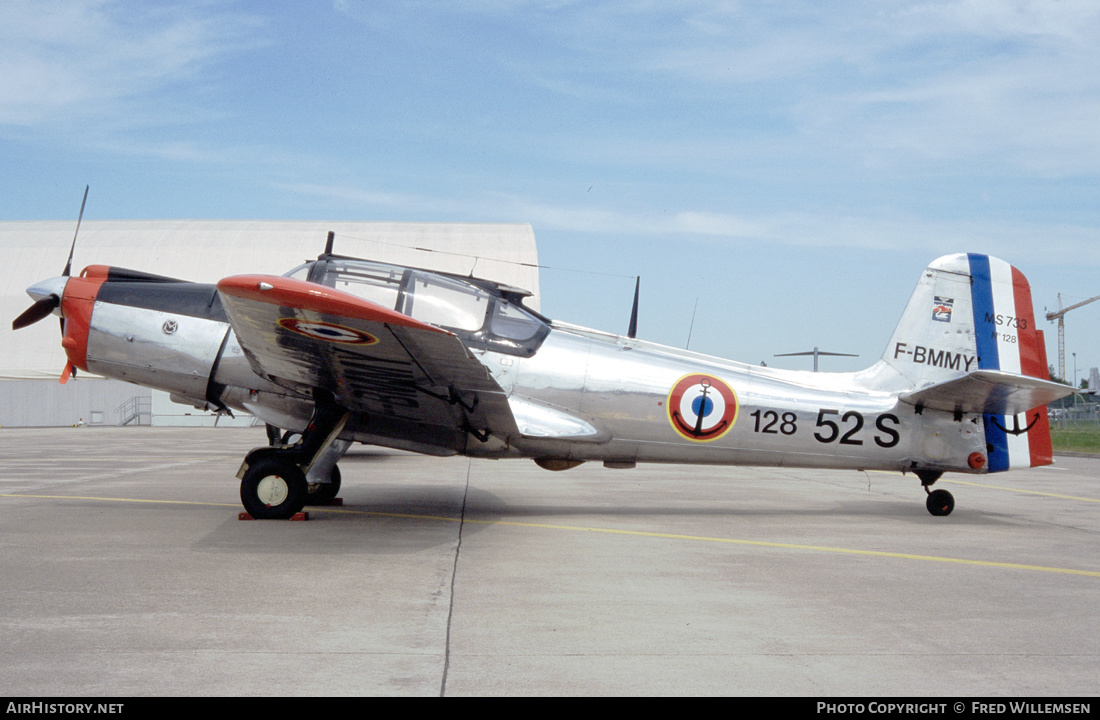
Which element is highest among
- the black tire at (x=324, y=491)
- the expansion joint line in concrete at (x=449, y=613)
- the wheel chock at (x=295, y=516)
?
the black tire at (x=324, y=491)

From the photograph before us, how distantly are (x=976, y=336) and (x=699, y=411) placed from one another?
122 inches

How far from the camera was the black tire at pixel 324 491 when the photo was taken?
8.75m

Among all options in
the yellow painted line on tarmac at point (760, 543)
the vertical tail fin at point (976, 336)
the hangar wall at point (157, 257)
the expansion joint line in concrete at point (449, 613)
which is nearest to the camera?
the expansion joint line in concrete at point (449, 613)

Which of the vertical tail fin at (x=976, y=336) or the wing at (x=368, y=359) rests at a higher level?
the vertical tail fin at (x=976, y=336)

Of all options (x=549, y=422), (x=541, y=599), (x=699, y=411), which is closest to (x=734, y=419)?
(x=699, y=411)

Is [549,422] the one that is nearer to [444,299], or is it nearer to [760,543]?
[444,299]

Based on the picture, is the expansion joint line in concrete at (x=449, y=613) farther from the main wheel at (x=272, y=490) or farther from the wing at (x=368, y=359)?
the main wheel at (x=272, y=490)

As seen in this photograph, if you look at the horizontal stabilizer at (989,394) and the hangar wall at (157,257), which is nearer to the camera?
the horizontal stabilizer at (989,394)

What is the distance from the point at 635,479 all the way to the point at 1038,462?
654 centimetres

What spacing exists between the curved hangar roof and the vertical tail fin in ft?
114

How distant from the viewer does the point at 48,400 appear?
1768 inches

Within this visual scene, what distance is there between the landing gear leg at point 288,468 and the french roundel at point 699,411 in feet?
10.1

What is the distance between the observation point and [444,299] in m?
8.07

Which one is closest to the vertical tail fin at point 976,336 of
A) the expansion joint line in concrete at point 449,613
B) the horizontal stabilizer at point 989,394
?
the horizontal stabilizer at point 989,394
